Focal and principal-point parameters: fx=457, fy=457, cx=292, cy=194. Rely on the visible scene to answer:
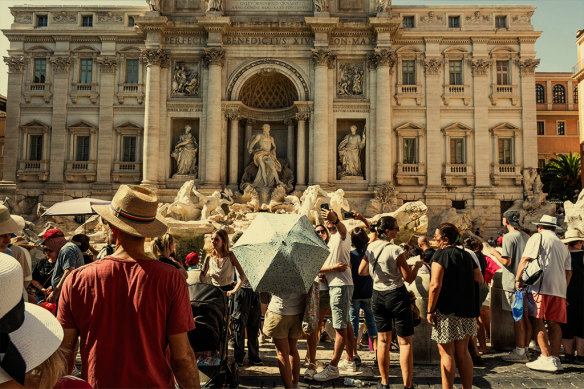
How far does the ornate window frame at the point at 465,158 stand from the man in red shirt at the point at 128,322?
79.7 feet

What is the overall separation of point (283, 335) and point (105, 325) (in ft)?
10.4

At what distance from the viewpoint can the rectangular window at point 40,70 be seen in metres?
26.6

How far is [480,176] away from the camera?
2562 centimetres

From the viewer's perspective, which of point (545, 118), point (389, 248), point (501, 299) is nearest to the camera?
point (389, 248)

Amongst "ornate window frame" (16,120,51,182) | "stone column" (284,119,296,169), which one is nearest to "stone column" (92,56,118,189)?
"ornate window frame" (16,120,51,182)

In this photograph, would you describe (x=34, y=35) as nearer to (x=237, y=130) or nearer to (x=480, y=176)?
(x=237, y=130)

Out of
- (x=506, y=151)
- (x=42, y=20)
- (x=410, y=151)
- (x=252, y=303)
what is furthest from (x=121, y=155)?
(x=506, y=151)

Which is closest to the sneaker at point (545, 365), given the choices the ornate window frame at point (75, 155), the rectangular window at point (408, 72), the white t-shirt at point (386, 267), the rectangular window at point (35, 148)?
the white t-shirt at point (386, 267)

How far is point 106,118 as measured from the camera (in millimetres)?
26125

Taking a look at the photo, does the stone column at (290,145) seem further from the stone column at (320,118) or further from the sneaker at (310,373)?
the sneaker at (310,373)

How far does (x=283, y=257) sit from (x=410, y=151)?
2172cm

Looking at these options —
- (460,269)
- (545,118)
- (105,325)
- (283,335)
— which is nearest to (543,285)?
(460,269)

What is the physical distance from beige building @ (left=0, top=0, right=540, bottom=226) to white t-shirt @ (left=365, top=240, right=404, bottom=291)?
17790 mm

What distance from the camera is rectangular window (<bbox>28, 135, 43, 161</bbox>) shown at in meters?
26.4
